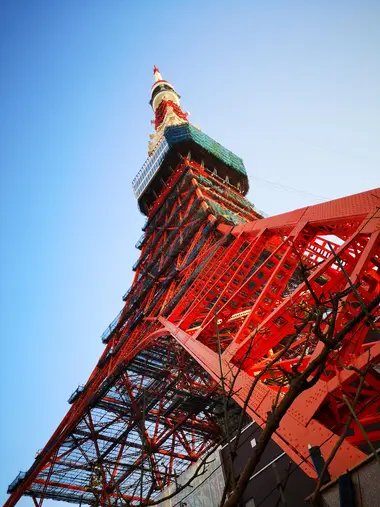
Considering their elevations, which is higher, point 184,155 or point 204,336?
point 184,155

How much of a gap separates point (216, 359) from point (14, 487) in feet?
62.5

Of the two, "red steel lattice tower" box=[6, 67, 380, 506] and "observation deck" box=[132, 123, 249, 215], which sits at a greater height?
"observation deck" box=[132, 123, 249, 215]

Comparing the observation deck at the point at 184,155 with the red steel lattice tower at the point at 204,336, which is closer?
the red steel lattice tower at the point at 204,336

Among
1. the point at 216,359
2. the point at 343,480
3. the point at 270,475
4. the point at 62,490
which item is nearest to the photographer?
the point at 343,480

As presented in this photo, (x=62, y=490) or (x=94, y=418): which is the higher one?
(x=94, y=418)

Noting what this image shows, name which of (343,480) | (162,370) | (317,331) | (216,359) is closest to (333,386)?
(343,480)

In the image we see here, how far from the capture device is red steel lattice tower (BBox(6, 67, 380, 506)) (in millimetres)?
4844

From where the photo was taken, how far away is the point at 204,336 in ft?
34.5

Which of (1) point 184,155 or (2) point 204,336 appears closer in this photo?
(2) point 204,336

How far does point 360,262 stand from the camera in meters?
5.36

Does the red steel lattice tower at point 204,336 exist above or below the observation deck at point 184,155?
below

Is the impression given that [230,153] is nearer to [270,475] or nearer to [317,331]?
[270,475]

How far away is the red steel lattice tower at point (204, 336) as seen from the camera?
15.9 feet

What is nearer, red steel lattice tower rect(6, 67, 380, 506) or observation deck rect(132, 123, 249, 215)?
red steel lattice tower rect(6, 67, 380, 506)
